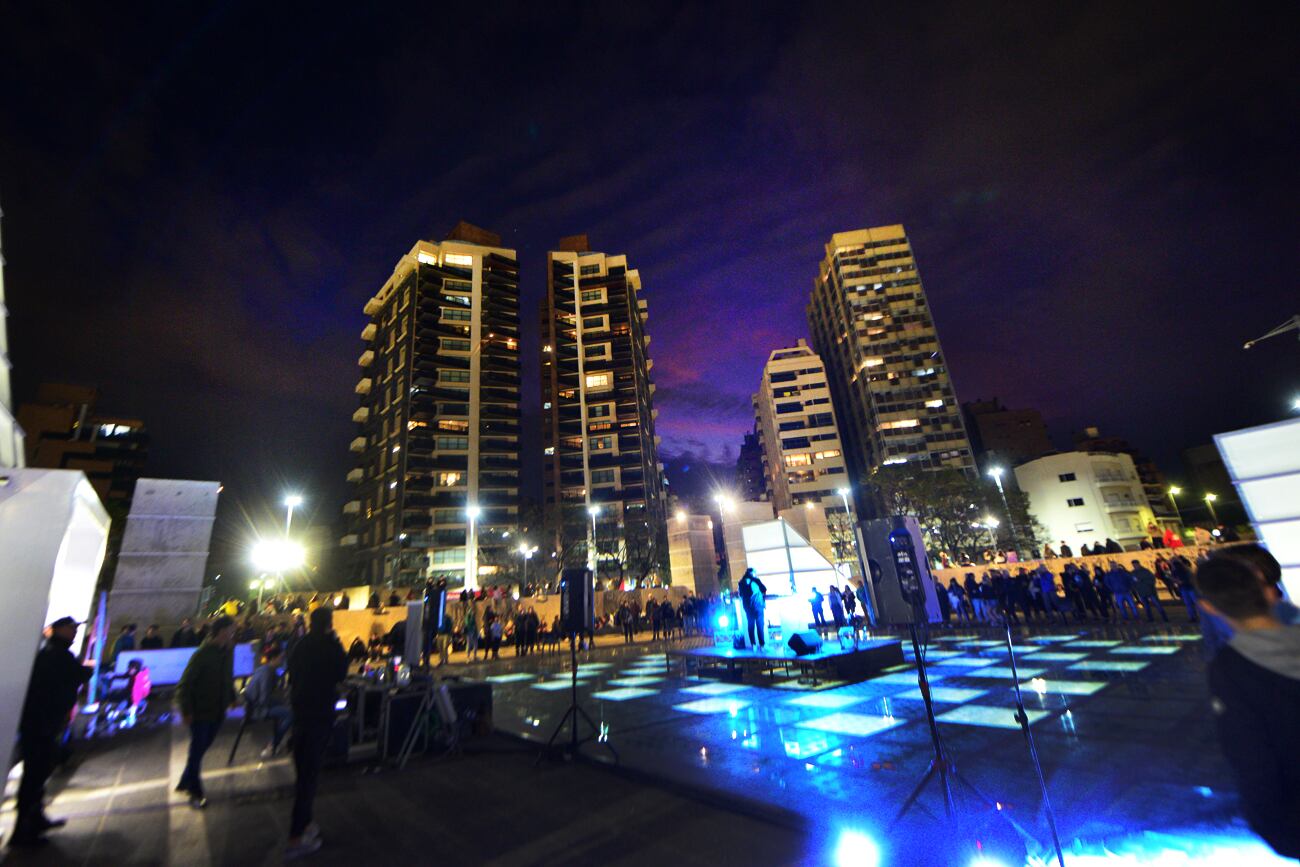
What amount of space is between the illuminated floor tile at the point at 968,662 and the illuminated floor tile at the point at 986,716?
404cm

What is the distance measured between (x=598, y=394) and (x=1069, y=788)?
7509 centimetres

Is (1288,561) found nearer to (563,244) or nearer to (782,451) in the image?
(782,451)

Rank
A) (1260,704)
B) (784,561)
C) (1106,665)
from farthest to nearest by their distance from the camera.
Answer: (784,561), (1106,665), (1260,704)

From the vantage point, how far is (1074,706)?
6.46 m

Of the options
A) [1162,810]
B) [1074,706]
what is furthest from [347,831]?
[1074,706]

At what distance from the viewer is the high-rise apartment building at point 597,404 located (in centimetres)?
6962

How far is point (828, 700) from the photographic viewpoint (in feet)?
26.7

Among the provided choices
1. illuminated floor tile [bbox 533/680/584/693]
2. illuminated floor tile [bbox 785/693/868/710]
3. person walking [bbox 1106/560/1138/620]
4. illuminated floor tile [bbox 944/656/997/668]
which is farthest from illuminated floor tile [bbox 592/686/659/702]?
person walking [bbox 1106/560/1138/620]

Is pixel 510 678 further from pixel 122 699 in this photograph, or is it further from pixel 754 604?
pixel 122 699

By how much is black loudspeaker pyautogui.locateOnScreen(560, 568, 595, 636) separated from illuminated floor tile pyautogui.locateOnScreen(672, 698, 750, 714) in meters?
2.49

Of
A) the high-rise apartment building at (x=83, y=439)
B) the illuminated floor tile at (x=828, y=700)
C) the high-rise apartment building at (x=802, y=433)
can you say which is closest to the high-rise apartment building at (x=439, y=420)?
the high-rise apartment building at (x=83, y=439)

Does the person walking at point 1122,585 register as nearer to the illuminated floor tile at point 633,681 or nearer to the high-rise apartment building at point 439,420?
the illuminated floor tile at point 633,681

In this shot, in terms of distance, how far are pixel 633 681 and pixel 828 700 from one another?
16.0 feet

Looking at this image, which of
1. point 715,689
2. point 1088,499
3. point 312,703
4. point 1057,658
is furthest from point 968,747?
point 1088,499
